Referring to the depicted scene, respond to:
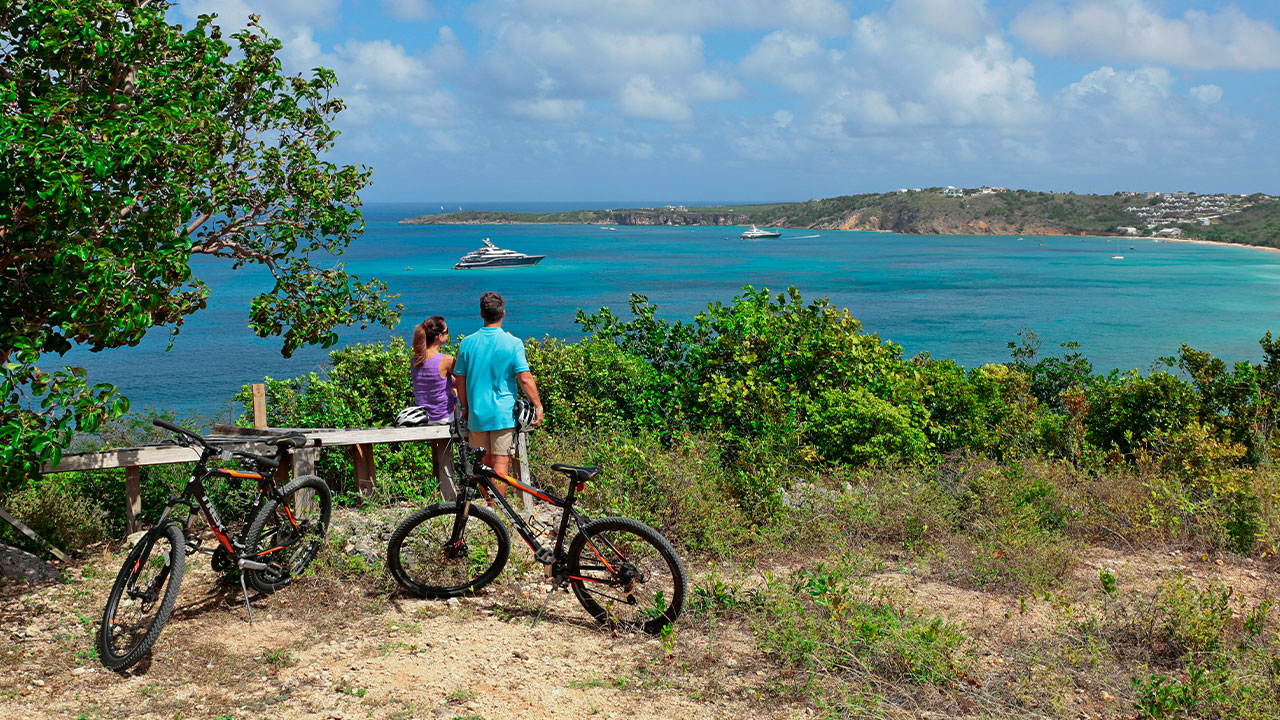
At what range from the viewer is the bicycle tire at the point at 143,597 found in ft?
15.7

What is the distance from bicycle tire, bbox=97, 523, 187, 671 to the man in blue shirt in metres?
2.17

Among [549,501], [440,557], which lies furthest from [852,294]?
[549,501]

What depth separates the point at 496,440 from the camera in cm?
666

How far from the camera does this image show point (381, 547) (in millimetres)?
6312

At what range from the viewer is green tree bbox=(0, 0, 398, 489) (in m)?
5.23

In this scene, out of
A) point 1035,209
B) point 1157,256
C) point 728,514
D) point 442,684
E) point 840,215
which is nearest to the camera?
point 442,684

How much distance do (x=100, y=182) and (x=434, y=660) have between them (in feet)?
12.3

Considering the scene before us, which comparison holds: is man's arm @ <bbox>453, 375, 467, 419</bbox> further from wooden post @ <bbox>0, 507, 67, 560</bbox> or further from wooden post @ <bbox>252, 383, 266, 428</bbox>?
wooden post @ <bbox>0, 507, 67, 560</bbox>

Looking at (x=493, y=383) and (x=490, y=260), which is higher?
(x=493, y=383)

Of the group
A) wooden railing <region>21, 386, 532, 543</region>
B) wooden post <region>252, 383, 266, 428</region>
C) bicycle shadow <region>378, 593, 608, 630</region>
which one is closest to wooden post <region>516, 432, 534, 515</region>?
wooden railing <region>21, 386, 532, 543</region>

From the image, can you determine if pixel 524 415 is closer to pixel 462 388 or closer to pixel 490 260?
pixel 462 388

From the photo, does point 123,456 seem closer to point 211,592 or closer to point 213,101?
point 211,592

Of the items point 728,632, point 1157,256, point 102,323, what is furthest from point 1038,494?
point 1157,256

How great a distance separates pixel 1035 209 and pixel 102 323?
622 ft
